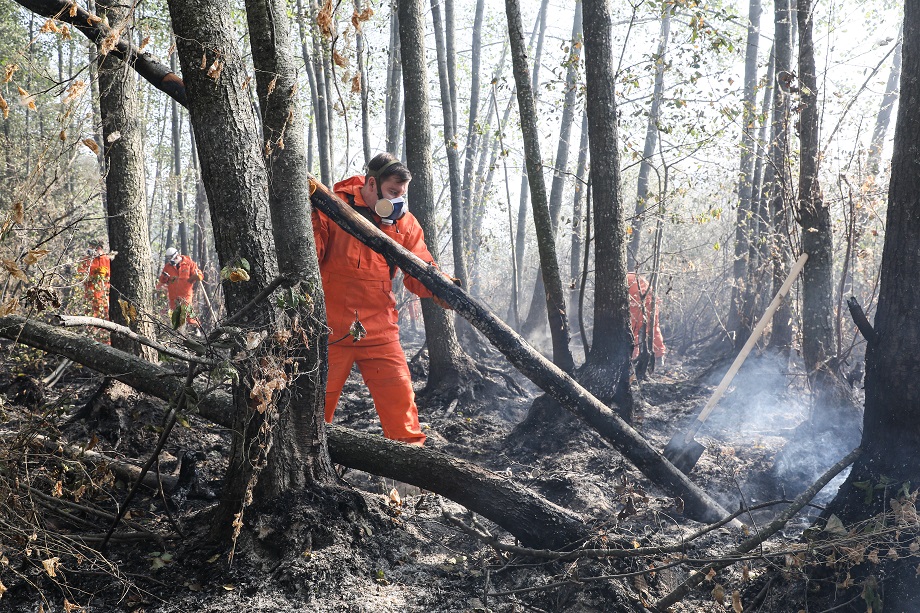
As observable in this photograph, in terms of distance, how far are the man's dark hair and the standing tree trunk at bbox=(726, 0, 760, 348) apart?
4068 mm

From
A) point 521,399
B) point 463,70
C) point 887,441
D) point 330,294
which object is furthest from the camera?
point 463,70

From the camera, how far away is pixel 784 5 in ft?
22.7

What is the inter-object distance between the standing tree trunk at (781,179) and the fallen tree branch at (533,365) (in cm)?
261

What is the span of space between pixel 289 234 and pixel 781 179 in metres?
4.55

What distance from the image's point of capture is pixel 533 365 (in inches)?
149

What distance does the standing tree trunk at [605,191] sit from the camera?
16.5ft

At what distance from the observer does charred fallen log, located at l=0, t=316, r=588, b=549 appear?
2.96 metres

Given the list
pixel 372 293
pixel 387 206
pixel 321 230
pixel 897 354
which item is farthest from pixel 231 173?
pixel 897 354

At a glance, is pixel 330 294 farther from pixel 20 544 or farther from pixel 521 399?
pixel 521 399

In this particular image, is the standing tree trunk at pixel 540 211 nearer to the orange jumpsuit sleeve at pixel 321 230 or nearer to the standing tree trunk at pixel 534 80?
the orange jumpsuit sleeve at pixel 321 230

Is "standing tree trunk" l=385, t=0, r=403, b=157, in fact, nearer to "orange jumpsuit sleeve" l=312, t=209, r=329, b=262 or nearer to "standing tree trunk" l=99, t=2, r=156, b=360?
"standing tree trunk" l=99, t=2, r=156, b=360

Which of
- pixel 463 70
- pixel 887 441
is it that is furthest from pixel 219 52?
pixel 463 70

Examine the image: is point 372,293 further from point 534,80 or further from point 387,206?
point 534,80

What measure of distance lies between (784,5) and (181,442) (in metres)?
7.27
